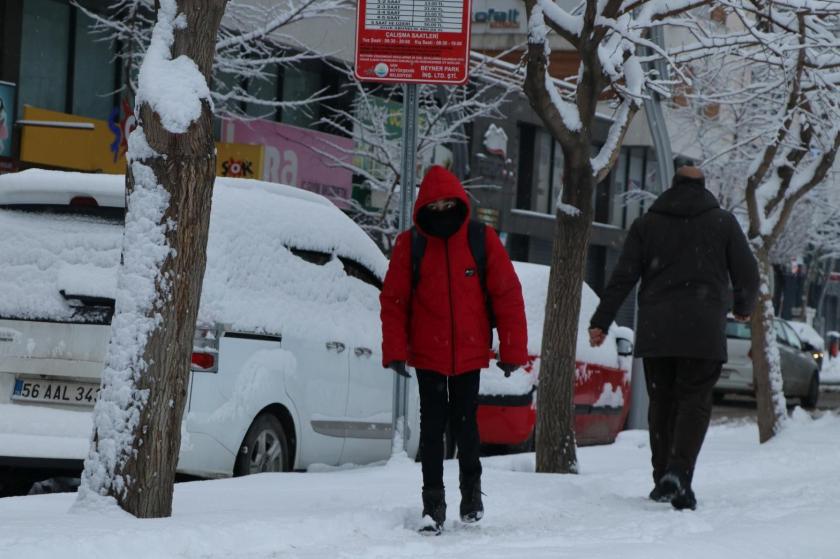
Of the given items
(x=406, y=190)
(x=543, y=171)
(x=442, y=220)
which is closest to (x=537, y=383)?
(x=406, y=190)

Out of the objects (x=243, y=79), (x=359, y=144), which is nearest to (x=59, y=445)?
(x=243, y=79)

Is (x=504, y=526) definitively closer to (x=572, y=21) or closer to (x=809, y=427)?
(x=572, y=21)

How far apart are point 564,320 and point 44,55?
13.6 meters

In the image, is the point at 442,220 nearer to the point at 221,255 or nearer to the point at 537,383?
the point at 221,255

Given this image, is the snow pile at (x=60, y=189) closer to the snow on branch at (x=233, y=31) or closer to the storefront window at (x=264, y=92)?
the snow on branch at (x=233, y=31)

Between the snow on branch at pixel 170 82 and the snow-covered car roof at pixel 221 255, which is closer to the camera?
the snow on branch at pixel 170 82

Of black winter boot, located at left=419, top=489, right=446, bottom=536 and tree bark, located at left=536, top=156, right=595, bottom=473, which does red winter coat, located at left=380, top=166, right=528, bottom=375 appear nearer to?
black winter boot, located at left=419, top=489, right=446, bottom=536

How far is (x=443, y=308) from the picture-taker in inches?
270

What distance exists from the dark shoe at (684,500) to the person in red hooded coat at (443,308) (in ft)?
4.97

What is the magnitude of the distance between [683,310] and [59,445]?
3309 millimetres

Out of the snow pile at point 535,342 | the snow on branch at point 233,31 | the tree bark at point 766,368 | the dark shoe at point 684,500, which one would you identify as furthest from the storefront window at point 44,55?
the dark shoe at point 684,500

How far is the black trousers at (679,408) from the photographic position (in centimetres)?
815

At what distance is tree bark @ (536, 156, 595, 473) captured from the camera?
10.0m

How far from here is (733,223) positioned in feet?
27.5
